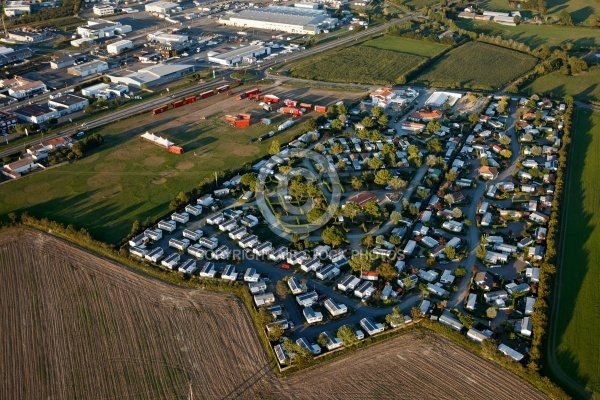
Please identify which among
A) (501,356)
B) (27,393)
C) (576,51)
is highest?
(576,51)

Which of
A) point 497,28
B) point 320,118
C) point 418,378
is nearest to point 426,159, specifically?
point 320,118

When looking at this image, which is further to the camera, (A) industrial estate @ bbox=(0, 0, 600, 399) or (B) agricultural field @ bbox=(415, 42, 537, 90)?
(B) agricultural field @ bbox=(415, 42, 537, 90)

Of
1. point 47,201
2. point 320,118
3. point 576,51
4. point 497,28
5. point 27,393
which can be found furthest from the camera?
point 497,28

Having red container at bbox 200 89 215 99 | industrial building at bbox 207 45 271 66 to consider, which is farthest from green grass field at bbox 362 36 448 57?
red container at bbox 200 89 215 99

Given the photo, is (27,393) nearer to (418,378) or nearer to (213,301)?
(213,301)

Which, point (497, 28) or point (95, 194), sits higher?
point (497, 28)

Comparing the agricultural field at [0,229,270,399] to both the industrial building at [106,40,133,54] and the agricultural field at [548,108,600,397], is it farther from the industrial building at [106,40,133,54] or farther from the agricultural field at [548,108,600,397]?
the industrial building at [106,40,133,54]

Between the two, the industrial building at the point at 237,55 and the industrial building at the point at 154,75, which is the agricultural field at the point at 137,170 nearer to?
the industrial building at the point at 154,75

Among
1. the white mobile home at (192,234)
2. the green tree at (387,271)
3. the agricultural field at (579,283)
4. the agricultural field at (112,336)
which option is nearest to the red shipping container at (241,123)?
the white mobile home at (192,234)
